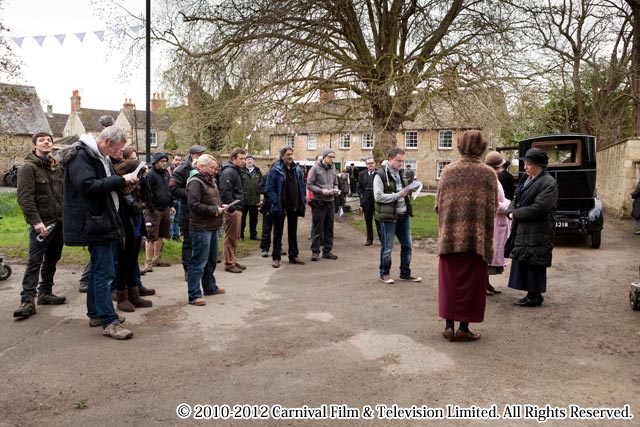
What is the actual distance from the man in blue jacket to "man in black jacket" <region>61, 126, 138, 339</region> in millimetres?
4231

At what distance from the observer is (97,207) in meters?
5.11

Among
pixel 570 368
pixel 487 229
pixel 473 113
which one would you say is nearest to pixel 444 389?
pixel 570 368

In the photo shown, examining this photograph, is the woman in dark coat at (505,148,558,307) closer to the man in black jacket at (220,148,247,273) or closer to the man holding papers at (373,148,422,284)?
the man holding papers at (373,148,422,284)

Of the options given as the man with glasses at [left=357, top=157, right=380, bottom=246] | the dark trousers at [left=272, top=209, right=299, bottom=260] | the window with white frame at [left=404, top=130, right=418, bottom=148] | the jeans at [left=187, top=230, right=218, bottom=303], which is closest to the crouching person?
the jeans at [left=187, top=230, right=218, bottom=303]

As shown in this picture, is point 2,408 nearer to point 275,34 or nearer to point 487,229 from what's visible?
point 487,229

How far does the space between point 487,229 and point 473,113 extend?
11159mm

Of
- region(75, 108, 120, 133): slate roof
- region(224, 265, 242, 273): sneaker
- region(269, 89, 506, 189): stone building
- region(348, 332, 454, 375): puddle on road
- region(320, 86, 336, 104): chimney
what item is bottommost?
region(348, 332, 454, 375): puddle on road

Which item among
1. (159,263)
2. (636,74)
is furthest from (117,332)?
(636,74)

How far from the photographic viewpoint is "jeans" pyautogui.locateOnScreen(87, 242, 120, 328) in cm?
521

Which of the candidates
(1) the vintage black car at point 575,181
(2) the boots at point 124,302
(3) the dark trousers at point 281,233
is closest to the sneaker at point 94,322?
(2) the boots at point 124,302

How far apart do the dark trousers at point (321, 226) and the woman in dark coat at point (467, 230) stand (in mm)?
5145

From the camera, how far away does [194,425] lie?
3436 mm

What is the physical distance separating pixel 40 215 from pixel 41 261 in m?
0.54

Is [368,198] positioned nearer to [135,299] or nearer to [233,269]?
[233,269]
